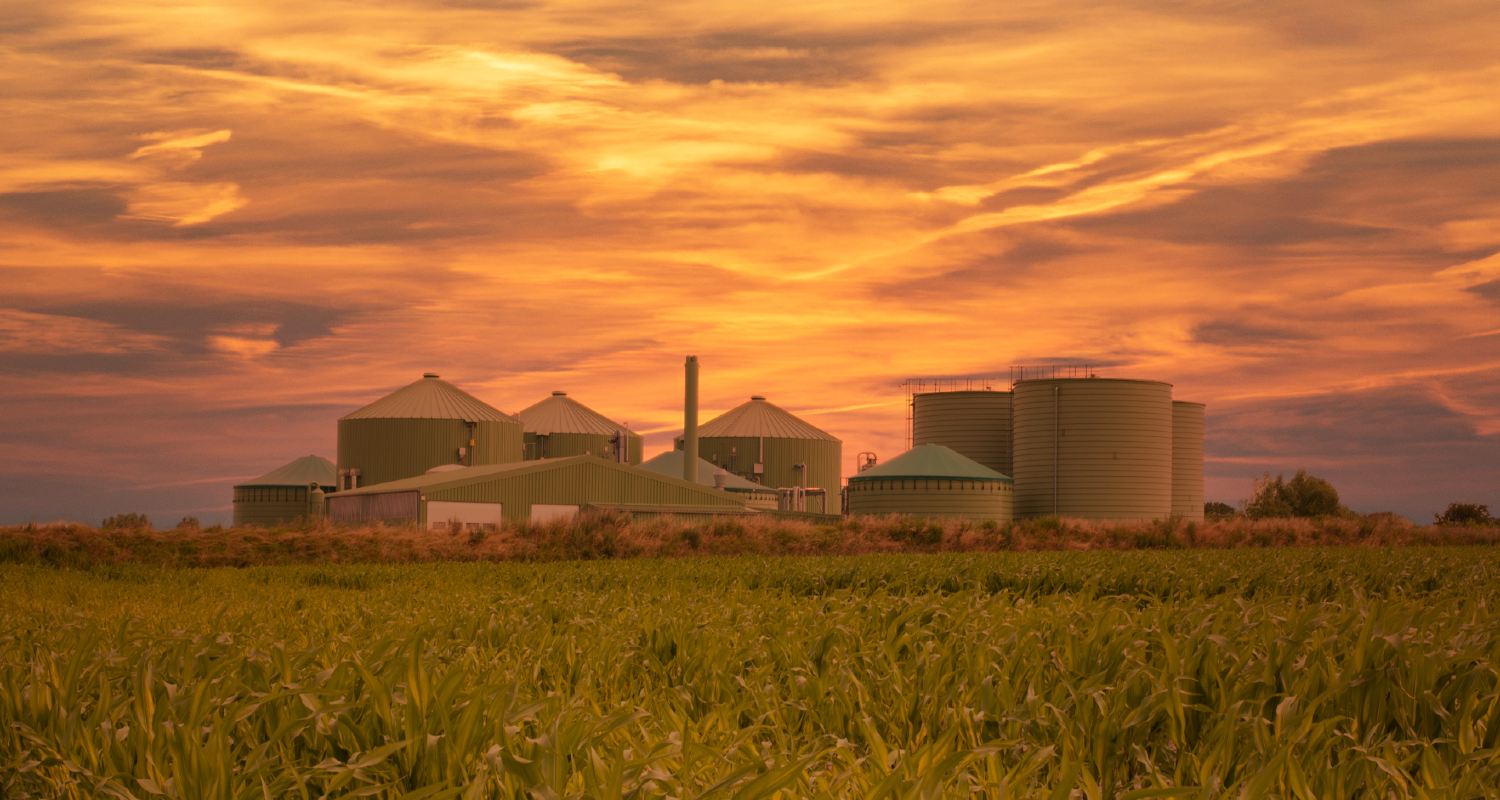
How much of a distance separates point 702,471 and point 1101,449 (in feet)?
74.5

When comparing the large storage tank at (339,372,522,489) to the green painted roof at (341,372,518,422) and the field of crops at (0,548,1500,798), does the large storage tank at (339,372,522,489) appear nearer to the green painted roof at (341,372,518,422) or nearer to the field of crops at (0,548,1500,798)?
the green painted roof at (341,372,518,422)

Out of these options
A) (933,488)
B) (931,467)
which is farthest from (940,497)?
(931,467)

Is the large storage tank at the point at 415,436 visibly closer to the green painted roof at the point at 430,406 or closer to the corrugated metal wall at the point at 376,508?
the green painted roof at the point at 430,406

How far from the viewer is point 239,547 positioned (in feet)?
115

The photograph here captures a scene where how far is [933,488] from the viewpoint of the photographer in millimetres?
64125

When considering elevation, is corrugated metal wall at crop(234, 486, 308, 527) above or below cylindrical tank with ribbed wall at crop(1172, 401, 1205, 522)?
below

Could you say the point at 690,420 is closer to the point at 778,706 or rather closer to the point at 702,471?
the point at 702,471

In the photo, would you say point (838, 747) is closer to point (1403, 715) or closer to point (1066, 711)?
point (1066, 711)

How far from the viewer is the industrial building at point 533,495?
5344 centimetres

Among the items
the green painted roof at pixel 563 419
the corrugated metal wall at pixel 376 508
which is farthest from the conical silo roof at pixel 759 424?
the corrugated metal wall at pixel 376 508

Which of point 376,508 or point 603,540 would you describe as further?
point 376,508

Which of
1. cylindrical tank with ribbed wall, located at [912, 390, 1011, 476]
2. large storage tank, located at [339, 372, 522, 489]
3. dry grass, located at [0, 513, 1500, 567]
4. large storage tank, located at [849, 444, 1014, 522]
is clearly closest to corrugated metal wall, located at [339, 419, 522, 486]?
large storage tank, located at [339, 372, 522, 489]

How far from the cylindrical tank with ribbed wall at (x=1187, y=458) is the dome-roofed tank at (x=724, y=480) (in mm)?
23176

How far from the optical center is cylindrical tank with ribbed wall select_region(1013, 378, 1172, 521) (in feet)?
211
